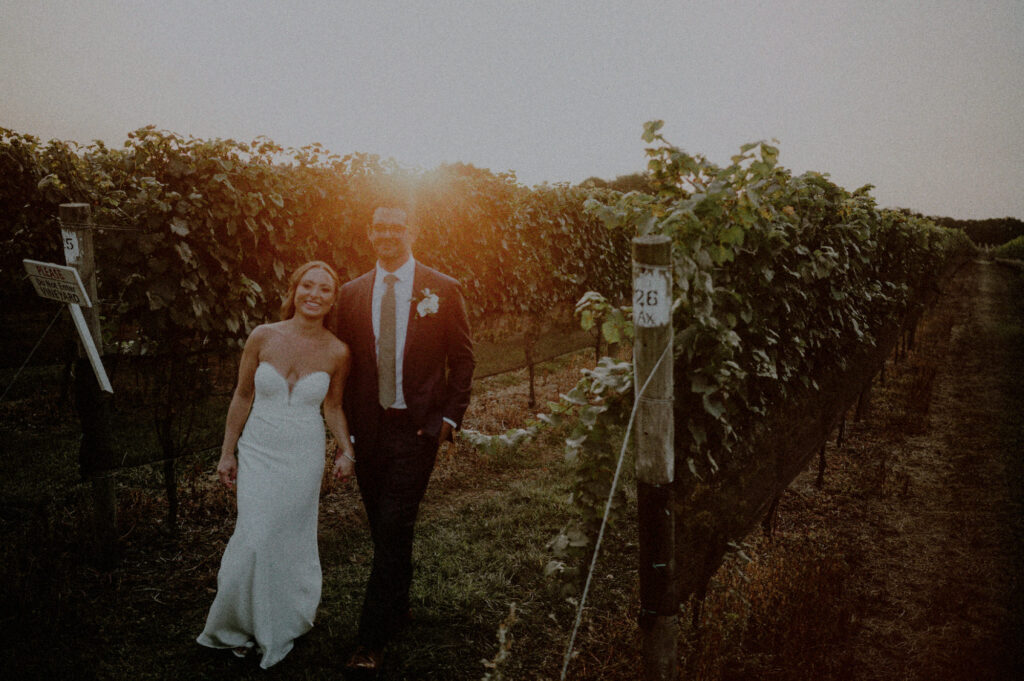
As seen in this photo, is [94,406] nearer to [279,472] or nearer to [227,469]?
[227,469]

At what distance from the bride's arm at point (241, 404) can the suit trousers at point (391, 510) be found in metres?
0.76

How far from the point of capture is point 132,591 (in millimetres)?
4078

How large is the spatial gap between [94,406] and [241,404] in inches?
73.6

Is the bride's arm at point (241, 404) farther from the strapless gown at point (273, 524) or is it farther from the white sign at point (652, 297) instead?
the white sign at point (652, 297)

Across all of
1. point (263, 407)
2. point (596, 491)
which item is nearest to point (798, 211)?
point (596, 491)

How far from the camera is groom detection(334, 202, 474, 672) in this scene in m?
3.25

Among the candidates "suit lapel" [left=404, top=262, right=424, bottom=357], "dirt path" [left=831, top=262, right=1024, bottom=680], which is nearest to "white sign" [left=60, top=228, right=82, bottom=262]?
"suit lapel" [left=404, top=262, right=424, bottom=357]

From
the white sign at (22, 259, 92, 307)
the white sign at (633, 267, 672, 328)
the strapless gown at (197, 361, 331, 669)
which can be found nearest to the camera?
the white sign at (633, 267, 672, 328)

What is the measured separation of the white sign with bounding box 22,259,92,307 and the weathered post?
18 cm

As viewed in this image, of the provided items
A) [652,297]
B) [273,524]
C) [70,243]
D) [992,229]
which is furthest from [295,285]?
[992,229]

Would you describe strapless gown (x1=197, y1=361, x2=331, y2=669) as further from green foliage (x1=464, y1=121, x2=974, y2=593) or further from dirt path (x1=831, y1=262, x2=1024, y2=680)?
dirt path (x1=831, y1=262, x2=1024, y2=680)

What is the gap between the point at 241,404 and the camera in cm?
341

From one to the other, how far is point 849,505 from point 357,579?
5126 mm

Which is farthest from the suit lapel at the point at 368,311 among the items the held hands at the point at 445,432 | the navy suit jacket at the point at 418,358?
the held hands at the point at 445,432
